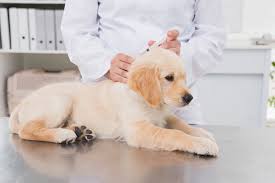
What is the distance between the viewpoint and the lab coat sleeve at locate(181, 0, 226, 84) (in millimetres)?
1186

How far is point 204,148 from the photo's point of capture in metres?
0.86

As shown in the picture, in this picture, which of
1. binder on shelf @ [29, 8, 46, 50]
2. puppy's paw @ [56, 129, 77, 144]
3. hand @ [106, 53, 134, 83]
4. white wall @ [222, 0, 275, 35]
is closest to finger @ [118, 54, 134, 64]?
hand @ [106, 53, 134, 83]

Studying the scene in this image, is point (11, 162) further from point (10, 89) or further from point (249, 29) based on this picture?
point (249, 29)

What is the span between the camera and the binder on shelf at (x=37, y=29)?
2.44 m

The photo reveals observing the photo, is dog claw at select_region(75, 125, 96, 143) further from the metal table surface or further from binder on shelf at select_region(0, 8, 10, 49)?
binder on shelf at select_region(0, 8, 10, 49)

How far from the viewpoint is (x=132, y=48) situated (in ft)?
3.92

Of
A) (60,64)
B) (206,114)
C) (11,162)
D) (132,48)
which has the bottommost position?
(206,114)

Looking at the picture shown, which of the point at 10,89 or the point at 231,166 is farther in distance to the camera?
the point at 10,89

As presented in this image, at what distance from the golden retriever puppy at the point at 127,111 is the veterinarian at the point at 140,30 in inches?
7.1

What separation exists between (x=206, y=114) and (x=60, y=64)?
3.27 ft

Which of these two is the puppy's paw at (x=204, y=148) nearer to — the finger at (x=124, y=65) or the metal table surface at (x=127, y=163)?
the metal table surface at (x=127, y=163)

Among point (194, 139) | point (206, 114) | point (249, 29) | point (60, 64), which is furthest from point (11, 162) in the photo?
point (249, 29)

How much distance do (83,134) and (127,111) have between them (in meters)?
0.12

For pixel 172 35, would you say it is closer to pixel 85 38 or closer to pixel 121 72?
A: pixel 121 72
